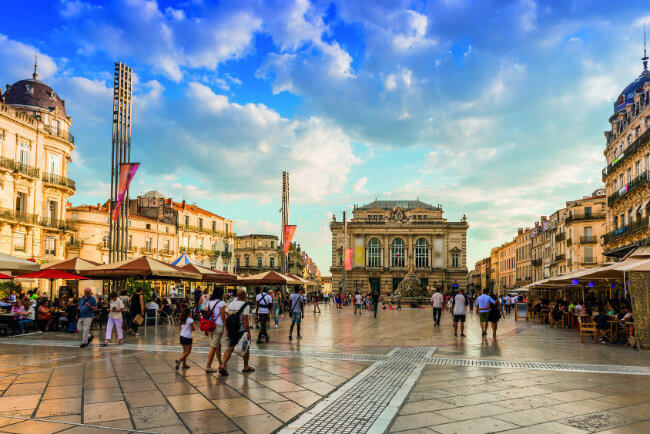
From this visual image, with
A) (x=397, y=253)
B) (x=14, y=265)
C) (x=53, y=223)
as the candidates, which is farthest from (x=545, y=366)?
(x=397, y=253)

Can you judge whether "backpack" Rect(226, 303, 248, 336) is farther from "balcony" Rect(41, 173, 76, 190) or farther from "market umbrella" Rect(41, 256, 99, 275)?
"balcony" Rect(41, 173, 76, 190)

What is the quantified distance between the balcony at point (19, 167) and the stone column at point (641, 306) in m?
33.3

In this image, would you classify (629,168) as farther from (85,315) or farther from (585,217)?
(85,315)

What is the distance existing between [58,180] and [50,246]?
15.3 feet

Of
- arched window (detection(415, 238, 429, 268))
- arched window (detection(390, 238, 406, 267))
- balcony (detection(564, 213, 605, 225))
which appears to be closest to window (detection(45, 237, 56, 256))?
balcony (detection(564, 213, 605, 225))

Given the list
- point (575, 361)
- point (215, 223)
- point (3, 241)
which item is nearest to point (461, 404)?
point (575, 361)

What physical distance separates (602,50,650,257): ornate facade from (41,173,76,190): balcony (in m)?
35.0

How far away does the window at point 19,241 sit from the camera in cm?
3235

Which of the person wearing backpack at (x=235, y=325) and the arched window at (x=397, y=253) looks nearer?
the person wearing backpack at (x=235, y=325)

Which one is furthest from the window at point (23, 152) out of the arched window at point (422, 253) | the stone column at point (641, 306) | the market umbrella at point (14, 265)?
the arched window at point (422, 253)

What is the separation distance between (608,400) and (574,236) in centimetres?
5000

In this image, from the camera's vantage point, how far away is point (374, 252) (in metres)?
84.4

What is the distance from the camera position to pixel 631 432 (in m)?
5.49

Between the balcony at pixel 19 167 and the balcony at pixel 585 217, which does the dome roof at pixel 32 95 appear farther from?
the balcony at pixel 585 217
